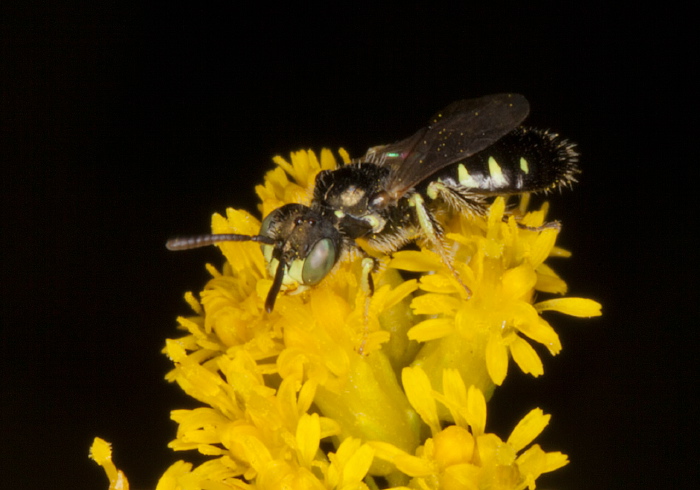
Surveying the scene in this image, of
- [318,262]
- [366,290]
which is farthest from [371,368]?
[318,262]

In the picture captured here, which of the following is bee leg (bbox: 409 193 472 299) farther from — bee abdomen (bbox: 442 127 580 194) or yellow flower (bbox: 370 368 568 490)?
yellow flower (bbox: 370 368 568 490)

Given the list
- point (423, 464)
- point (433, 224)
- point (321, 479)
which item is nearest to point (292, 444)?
point (321, 479)

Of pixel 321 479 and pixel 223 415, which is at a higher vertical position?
pixel 223 415

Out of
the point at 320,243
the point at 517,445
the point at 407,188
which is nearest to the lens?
the point at 517,445

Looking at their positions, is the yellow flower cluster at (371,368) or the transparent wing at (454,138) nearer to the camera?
the yellow flower cluster at (371,368)

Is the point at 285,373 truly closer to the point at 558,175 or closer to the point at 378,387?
the point at 378,387

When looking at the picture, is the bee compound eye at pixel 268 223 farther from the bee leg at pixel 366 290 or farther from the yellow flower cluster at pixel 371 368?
the bee leg at pixel 366 290

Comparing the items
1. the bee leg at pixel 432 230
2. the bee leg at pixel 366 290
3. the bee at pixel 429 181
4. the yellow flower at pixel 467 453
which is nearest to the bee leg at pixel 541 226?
the bee at pixel 429 181
